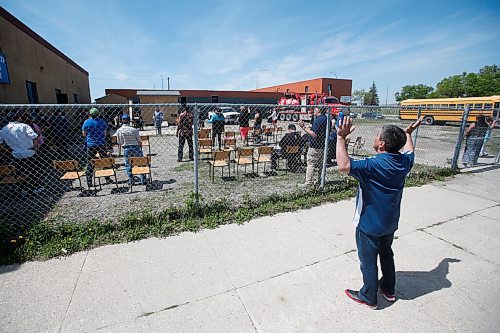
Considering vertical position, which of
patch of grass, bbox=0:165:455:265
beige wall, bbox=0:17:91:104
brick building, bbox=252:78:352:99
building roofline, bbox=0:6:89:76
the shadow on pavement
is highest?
brick building, bbox=252:78:352:99

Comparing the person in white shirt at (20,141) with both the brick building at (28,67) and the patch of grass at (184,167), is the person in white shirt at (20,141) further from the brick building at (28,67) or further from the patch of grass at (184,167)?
the brick building at (28,67)

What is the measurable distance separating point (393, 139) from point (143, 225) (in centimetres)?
349

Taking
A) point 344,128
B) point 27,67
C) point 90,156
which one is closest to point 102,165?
point 90,156

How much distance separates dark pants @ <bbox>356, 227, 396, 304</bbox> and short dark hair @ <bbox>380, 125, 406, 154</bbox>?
766mm

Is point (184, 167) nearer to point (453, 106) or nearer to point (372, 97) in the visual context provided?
point (453, 106)

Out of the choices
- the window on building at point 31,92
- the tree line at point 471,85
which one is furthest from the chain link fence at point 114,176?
the tree line at point 471,85

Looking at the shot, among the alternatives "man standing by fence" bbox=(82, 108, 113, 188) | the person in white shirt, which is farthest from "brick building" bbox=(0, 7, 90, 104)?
"man standing by fence" bbox=(82, 108, 113, 188)

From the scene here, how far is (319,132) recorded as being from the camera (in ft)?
17.7

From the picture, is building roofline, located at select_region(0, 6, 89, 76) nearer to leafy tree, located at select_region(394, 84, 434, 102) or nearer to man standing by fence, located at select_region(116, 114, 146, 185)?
man standing by fence, located at select_region(116, 114, 146, 185)

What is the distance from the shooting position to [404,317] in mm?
2354

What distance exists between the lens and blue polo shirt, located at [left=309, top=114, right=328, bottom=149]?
212 inches

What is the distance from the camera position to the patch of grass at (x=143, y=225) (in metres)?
3.30

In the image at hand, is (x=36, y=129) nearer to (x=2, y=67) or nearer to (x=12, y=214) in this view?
(x=12, y=214)

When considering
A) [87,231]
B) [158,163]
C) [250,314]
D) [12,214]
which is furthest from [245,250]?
[158,163]
